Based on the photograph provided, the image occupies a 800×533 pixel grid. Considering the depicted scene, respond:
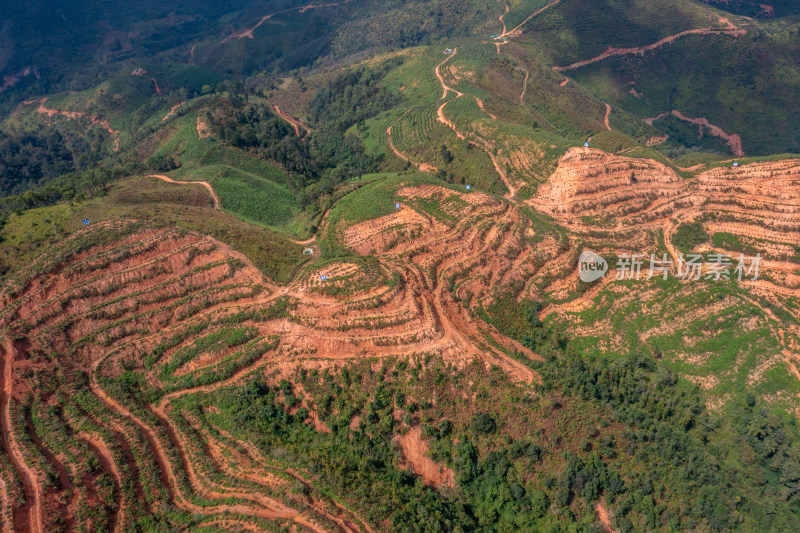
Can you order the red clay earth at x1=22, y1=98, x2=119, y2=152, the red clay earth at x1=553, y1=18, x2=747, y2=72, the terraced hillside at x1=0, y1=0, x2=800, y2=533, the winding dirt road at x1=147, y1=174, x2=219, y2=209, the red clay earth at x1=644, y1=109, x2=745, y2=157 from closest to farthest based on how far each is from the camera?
the terraced hillside at x1=0, y1=0, x2=800, y2=533 < the winding dirt road at x1=147, y1=174, x2=219, y2=209 < the red clay earth at x1=644, y1=109, x2=745, y2=157 < the red clay earth at x1=22, y1=98, x2=119, y2=152 < the red clay earth at x1=553, y1=18, x2=747, y2=72

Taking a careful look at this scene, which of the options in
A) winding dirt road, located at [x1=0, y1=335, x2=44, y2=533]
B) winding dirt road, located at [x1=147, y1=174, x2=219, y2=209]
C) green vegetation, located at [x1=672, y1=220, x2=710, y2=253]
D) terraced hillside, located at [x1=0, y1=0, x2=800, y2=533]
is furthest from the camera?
winding dirt road, located at [x1=147, y1=174, x2=219, y2=209]

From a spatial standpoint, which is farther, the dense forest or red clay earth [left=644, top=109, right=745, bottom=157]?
red clay earth [left=644, top=109, right=745, bottom=157]

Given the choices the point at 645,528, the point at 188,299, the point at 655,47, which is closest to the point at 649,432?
the point at 645,528

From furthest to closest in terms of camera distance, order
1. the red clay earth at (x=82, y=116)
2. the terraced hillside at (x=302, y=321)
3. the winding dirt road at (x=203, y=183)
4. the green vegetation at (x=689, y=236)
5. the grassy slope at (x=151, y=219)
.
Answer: the red clay earth at (x=82, y=116) < the winding dirt road at (x=203, y=183) < the green vegetation at (x=689, y=236) < the grassy slope at (x=151, y=219) < the terraced hillside at (x=302, y=321)

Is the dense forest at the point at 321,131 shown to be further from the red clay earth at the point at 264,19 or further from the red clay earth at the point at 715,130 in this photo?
the red clay earth at the point at 264,19

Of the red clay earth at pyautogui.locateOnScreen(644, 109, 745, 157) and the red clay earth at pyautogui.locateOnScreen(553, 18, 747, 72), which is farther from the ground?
the red clay earth at pyautogui.locateOnScreen(553, 18, 747, 72)

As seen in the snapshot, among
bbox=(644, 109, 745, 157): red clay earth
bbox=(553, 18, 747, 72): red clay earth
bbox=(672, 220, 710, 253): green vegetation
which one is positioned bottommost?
bbox=(644, 109, 745, 157): red clay earth

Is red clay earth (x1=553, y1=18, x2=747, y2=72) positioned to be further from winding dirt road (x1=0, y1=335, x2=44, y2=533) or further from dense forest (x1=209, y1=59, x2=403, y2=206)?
winding dirt road (x1=0, y1=335, x2=44, y2=533)

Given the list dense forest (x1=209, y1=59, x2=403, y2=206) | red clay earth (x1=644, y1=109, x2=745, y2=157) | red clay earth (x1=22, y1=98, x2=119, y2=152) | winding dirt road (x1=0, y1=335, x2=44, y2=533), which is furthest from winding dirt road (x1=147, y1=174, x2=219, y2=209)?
red clay earth (x1=644, y1=109, x2=745, y2=157)

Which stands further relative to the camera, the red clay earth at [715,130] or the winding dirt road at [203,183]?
the red clay earth at [715,130]

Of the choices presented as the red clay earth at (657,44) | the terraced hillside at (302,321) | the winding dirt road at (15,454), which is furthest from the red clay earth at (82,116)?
the red clay earth at (657,44)

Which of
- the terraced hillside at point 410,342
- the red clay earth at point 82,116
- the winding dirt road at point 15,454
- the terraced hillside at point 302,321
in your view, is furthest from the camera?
the red clay earth at point 82,116

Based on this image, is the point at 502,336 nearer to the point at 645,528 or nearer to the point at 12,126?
the point at 645,528
